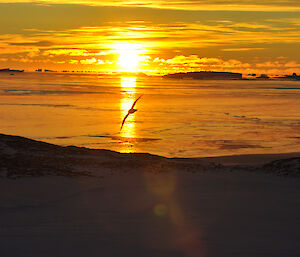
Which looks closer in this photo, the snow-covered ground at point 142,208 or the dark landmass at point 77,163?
the snow-covered ground at point 142,208

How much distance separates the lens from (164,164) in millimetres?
16672

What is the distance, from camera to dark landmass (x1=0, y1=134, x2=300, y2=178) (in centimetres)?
1394

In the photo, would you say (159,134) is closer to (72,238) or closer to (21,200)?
(21,200)

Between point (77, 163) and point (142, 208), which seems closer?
point (142, 208)

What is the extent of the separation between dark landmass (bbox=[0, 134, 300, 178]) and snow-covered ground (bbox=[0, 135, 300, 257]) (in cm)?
4

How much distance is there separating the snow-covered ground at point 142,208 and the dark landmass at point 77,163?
0.04m

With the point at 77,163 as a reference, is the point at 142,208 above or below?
below

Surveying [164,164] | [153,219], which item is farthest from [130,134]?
[153,219]

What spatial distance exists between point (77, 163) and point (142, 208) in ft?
17.7

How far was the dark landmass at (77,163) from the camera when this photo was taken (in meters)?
13.9

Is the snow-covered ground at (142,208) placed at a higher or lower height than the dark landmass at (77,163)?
lower

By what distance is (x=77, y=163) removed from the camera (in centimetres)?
1571

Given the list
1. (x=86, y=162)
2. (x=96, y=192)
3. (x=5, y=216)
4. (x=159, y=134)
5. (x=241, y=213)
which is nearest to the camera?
(x=5, y=216)

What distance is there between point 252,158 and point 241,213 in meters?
11.3
